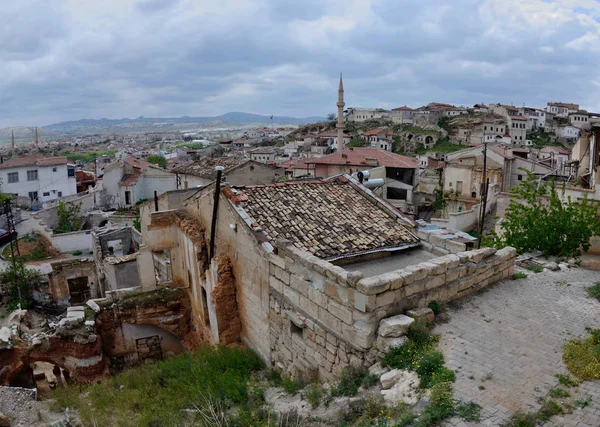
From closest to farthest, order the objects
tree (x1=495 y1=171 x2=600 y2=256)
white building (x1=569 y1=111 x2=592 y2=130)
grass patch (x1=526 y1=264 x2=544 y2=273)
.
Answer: grass patch (x1=526 y1=264 x2=544 y2=273) → tree (x1=495 y1=171 x2=600 y2=256) → white building (x1=569 y1=111 x2=592 y2=130)

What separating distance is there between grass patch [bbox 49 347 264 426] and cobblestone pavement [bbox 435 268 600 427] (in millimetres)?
4160

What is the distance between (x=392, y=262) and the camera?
35.0 feet

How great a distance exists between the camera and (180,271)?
15.9m

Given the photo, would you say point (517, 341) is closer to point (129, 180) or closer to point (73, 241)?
point (73, 241)

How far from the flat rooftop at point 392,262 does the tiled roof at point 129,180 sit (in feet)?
142

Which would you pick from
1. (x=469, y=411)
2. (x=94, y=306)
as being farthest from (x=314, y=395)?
(x=94, y=306)

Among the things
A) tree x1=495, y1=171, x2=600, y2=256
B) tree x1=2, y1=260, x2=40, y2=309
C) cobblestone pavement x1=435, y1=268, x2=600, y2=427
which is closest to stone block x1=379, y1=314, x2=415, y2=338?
cobblestone pavement x1=435, y1=268, x2=600, y2=427

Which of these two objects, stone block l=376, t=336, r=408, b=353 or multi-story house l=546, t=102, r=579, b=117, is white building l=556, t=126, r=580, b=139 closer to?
multi-story house l=546, t=102, r=579, b=117

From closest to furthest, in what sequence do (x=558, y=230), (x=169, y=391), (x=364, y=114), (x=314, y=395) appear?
(x=314, y=395) < (x=169, y=391) < (x=558, y=230) < (x=364, y=114)

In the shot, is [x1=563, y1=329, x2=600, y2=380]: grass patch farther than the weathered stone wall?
No

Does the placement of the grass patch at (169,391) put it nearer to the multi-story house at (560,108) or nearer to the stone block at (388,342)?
the stone block at (388,342)

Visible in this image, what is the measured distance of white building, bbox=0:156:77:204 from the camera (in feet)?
154

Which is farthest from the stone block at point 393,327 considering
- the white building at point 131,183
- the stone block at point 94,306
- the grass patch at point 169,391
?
the white building at point 131,183

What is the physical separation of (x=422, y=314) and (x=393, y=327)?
0.83m
